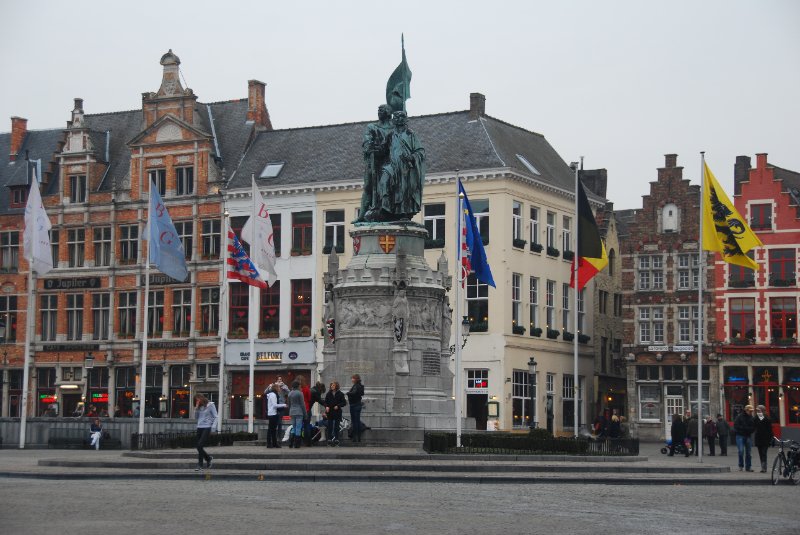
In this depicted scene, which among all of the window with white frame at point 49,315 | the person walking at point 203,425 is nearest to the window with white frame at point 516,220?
the window with white frame at point 49,315

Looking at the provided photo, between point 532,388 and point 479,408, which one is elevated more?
point 532,388

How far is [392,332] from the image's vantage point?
35.5m

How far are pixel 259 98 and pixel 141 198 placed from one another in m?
7.67

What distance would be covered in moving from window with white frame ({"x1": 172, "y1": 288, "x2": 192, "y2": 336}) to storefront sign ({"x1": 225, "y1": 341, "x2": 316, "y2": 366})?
264 centimetres

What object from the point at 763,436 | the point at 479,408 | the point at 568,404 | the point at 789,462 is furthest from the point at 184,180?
the point at 789,462

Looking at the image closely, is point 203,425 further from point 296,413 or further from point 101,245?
point 101,245

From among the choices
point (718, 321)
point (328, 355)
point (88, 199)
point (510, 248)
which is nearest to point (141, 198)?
point (88, 199)

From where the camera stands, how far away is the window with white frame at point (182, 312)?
68.9 m

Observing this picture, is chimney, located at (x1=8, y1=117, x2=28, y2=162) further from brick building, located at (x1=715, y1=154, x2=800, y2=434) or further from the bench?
brick building, located at (x1=715, y1=154, x2=800, y2=434)

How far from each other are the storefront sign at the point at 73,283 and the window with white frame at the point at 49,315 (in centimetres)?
55

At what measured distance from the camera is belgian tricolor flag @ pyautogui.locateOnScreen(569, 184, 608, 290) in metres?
42.5

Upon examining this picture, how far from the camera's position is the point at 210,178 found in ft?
228

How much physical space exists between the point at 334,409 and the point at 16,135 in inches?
1868

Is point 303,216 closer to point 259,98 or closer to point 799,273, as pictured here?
point 259,98
